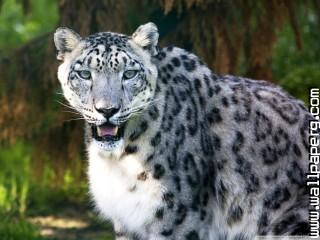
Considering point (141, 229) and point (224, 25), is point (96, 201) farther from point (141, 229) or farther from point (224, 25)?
point (224, 25)

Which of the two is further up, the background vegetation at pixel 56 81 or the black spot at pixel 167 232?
the background vegetation at pixel 56 81

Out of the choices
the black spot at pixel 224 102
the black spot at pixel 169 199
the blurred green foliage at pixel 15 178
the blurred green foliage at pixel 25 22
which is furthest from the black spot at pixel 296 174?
the blurred green foliage at pixel 25 22

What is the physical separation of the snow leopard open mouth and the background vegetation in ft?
6.44

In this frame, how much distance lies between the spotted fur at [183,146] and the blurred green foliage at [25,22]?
22.2 ft

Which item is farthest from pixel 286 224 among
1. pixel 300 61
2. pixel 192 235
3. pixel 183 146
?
pixel 300 61

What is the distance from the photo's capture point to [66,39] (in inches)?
240

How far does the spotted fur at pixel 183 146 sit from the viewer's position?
5.89 m

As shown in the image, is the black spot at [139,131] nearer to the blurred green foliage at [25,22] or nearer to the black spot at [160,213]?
the black spot at [160,213]

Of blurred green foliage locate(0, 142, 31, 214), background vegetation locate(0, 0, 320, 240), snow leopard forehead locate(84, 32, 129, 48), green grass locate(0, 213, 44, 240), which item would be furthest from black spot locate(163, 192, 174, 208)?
blurred green foliage locate(0, 142, 31, 214)

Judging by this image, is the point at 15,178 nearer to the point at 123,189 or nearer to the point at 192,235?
the point at 123,189

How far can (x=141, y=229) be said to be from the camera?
611 centimetres

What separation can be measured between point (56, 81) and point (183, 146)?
9.26 feet

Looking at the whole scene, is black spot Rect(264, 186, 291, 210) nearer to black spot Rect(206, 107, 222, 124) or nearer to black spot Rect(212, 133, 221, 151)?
black spot Rect(212, 133, 221, 151)

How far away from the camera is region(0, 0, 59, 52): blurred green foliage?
13172 millimetres
